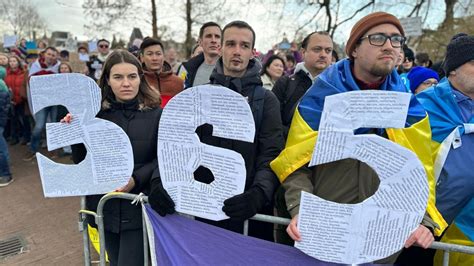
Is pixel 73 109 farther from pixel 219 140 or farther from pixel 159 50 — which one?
pixel 159 50

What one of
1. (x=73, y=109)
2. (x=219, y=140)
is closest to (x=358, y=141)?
(x=219, y=140)

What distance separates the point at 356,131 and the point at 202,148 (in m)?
0.81

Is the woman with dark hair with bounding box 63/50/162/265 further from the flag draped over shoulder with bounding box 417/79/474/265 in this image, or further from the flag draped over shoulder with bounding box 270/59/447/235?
the flag draped over shoulder with bounding box 417/79/474/265

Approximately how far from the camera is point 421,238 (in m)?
Answer: 1.73

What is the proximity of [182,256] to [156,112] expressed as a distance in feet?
3.34

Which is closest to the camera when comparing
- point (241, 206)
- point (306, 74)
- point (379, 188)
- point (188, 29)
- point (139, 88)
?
point (379, 188)

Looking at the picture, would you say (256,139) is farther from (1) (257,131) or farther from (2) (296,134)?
(2) (296,134)

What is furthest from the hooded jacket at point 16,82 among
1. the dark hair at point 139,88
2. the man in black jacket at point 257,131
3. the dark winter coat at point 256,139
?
the dark winter coat at point 256,139

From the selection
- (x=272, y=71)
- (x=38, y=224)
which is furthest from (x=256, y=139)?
(x=38, y=224)

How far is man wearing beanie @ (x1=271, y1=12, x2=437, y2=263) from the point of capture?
1.93 metres

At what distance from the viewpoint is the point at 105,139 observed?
7.45 feet

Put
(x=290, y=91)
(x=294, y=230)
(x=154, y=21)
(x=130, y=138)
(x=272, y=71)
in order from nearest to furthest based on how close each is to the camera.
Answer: (x=294, y=230) → (x=130, y=138) → (x=290, y=91) → (x=272, y=71) → (x=154, y=21)

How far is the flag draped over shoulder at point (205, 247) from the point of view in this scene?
200 cm

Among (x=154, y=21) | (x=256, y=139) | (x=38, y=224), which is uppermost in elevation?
(x=154, y=21)
